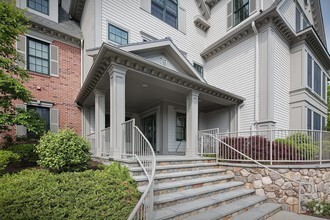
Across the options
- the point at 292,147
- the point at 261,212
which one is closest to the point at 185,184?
the point at 261,212

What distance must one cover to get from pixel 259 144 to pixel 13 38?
27.0 feet

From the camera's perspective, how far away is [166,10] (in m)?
12.7

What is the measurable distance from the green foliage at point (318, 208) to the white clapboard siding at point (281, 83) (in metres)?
4.61

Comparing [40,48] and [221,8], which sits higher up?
[221,8]

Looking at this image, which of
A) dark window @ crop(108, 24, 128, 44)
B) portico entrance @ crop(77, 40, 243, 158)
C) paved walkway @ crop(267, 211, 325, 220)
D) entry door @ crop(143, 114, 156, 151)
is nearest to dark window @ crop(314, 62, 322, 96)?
portico entrance @ crop(77, 40, 243, 158)

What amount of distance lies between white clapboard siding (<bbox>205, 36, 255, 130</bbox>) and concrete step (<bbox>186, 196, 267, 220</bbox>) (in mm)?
5141

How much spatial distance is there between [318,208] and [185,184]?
12.3 ft

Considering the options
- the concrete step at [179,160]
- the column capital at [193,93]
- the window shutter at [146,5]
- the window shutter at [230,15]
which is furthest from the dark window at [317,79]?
the window shutter at [146,5]

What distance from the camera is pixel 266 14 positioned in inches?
373

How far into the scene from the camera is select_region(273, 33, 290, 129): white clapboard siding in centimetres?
1001

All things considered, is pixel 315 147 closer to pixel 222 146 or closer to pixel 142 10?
pixel 222 146

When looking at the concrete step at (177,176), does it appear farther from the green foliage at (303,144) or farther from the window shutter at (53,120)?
the window shutter at (53,120)

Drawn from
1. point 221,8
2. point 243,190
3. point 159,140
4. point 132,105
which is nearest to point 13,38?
point 132,105

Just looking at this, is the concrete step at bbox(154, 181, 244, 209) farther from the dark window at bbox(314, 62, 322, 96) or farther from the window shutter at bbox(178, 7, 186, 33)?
the window shutter at bbox(178, 7, 186, 33)
